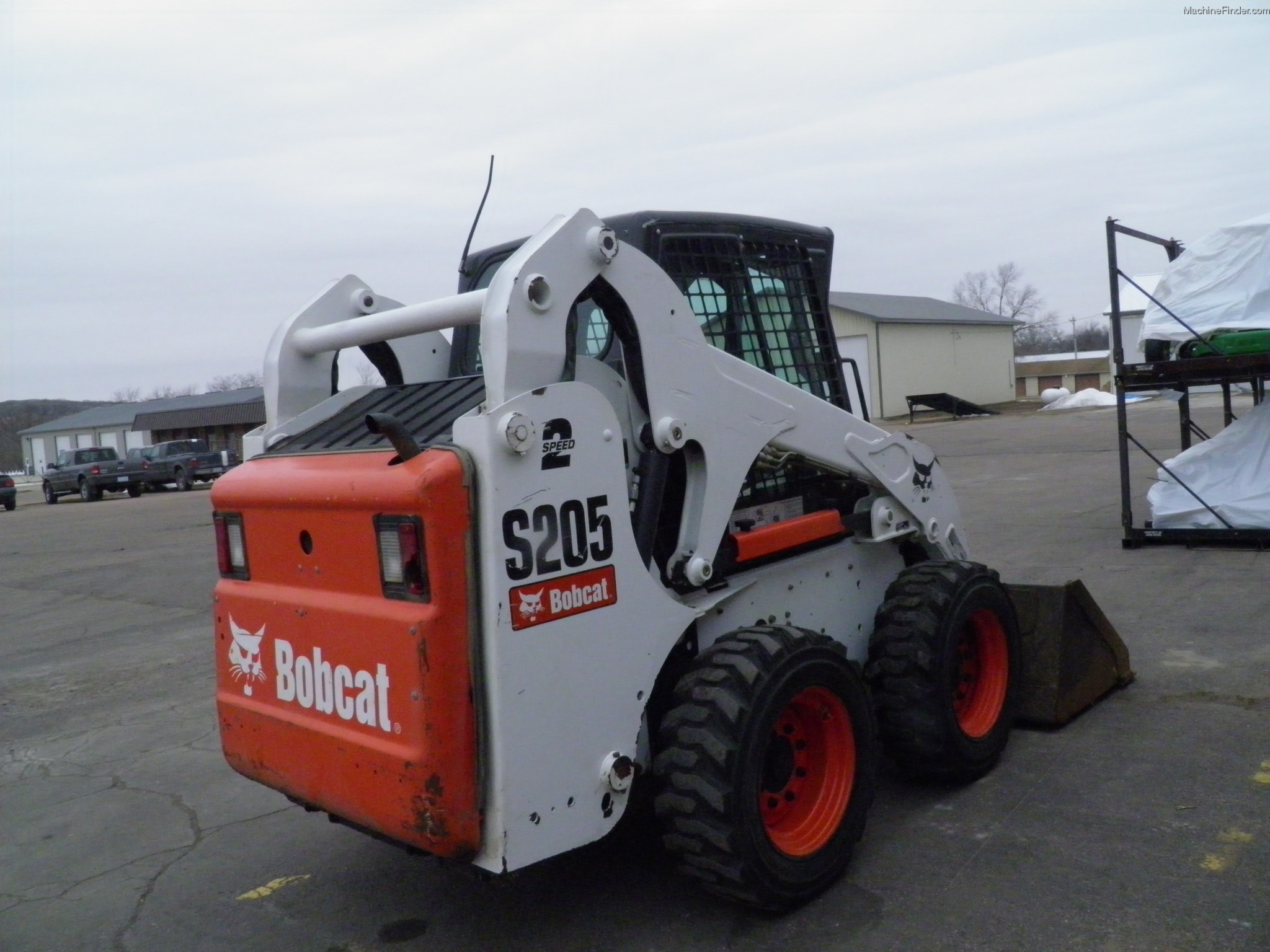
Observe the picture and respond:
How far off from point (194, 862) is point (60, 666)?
5008 mm

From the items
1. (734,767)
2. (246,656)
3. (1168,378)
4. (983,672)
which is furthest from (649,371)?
(1168,378)

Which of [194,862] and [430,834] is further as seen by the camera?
[194,862]

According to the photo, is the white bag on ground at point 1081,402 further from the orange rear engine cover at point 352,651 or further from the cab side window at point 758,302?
the orange rear engine cover at point 352,651

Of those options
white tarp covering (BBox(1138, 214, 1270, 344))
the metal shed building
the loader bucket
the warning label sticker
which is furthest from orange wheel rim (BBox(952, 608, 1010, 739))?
the metal shed building

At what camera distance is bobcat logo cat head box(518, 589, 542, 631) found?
3.04 metres

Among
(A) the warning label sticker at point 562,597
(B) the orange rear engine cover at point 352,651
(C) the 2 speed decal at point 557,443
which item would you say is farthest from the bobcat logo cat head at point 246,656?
(C) the 2 speed decal at point 557,443

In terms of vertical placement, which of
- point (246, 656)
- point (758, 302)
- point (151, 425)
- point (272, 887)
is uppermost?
point (151, 425)

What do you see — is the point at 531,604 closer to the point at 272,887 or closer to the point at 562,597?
the point at 562,597

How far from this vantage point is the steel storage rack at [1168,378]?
30.9 feet

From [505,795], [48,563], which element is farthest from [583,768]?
[48,563]

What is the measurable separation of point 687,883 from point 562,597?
4.52 ft

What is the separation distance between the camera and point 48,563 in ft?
52.6

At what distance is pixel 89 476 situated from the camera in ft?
111

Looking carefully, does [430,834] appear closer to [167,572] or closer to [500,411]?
[500,411]
